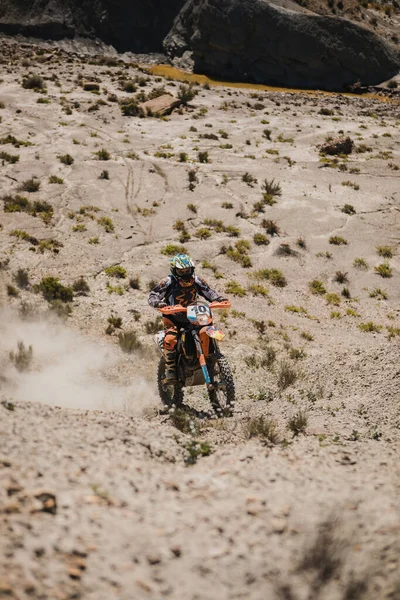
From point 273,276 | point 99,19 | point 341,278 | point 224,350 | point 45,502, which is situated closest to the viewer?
point 45,502

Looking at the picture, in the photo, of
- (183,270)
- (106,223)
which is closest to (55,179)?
(106,223)

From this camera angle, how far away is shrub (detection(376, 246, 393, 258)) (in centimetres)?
1934

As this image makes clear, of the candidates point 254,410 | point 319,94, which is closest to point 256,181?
point 254,410

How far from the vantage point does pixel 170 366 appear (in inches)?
334

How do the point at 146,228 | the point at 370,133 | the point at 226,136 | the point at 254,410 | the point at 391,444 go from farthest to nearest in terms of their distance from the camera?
the point at 370,133
the point at 226,136
the point at 146,228
the point at 254,410
the point at 391,444

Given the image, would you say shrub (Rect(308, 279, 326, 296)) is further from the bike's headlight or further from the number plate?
the bike's headlight

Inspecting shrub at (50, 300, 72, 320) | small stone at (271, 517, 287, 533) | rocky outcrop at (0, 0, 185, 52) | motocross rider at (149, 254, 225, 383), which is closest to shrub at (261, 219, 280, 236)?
shrub at (50, 300, 72, 320)

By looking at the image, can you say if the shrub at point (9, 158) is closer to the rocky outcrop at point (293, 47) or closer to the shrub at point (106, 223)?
the shrub at point (106, 223)

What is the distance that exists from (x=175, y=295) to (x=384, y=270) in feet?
38.6

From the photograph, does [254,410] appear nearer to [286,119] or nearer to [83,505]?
[83,505]

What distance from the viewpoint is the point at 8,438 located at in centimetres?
508

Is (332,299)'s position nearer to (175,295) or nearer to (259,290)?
(259,290)

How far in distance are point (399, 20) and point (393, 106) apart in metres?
28.9

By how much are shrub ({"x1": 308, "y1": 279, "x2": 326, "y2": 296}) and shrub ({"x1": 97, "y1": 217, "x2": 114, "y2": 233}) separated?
780 cm
